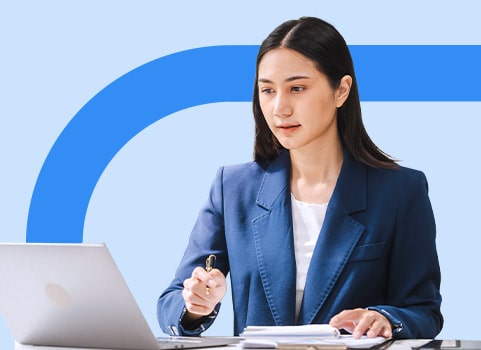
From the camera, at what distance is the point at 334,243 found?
2.54m

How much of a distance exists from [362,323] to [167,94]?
6.95 feet

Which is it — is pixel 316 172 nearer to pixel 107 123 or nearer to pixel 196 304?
pixel 196 304

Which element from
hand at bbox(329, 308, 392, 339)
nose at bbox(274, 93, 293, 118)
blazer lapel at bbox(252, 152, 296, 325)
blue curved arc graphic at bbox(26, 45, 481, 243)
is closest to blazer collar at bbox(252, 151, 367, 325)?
blazer lapel at bbox(252, 152, 296, 325)

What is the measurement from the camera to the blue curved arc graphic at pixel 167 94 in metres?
3.87

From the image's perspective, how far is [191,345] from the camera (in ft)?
6.41

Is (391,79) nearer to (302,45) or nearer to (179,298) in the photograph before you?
(302,45)

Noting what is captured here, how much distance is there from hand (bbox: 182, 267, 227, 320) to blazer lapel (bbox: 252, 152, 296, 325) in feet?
1.01

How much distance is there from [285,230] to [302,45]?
1.63ft

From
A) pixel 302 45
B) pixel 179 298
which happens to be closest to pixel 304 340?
pixel 179 298

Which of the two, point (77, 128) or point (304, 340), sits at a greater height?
point (77, 128)

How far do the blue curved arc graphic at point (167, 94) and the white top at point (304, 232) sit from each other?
134 centimetres

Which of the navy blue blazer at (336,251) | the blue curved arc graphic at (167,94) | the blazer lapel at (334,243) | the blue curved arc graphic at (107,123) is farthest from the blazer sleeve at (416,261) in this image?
the blue curved arc graphic at (107,123)

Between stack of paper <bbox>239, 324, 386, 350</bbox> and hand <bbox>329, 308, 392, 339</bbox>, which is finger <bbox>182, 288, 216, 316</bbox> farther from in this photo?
hand <bbox>329, 308, 392, 339</bbox>

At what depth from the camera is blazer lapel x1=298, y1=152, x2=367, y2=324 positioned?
2.52 metres
